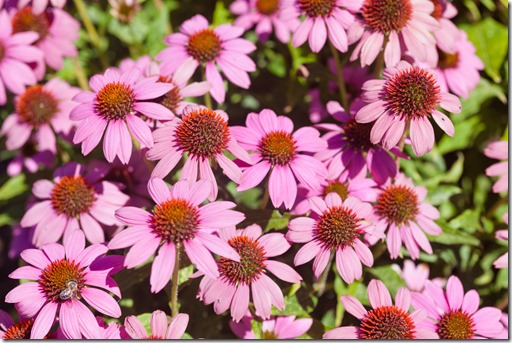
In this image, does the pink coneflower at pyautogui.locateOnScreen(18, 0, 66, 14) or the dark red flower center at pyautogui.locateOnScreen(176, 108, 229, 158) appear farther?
the pink coneflower at pyautogui.locateOnScreen(18, 0, 66, 14)

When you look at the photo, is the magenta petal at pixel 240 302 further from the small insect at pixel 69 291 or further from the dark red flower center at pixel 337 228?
the small insect at pixel 69 291

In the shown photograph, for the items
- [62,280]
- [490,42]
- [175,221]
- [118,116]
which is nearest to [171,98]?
[118,116]

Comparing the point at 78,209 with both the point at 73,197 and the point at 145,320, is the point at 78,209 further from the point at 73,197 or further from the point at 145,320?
the point at 145,320

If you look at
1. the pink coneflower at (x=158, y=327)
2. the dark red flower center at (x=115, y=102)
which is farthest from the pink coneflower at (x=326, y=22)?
the pink coneflower at (x=158, y=327)

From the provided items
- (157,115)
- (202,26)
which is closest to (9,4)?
(202,26)

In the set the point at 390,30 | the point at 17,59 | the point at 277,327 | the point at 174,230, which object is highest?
the point at 390,30

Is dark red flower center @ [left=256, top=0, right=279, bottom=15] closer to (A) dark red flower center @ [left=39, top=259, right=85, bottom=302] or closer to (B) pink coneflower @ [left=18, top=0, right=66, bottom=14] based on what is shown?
(B) pink coneflower @ [left=18, top=0, right=66, bottom=14]

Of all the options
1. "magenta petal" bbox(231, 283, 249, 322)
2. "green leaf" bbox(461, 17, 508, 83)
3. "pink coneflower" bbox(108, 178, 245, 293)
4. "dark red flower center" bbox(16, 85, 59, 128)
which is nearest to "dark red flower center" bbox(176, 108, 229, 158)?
"pink coneflower" bbox(108, 178, 245, 293)
